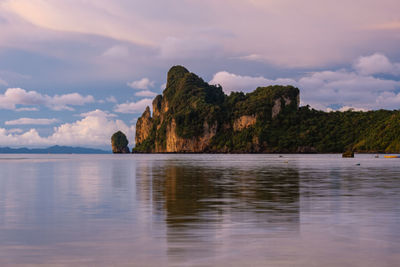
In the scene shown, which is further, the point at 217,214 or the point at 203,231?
the point at 217,214

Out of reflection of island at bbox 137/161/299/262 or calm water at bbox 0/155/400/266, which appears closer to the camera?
calm water at bbox 0/155/400/266

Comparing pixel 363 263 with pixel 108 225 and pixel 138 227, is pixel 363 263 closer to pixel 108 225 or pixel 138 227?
pixel 138 227

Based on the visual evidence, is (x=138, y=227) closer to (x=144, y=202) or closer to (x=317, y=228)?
(x=317, y=228)

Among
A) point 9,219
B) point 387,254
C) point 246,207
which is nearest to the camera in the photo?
point 387,254

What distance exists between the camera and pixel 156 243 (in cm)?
1261

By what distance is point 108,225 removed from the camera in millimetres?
16250

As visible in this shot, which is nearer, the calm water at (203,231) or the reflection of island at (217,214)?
the calm water at (203,231)

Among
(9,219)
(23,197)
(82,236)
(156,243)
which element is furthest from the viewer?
(23,197)

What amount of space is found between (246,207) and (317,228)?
20.2ft

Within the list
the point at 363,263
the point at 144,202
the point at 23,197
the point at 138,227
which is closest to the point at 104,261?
the point at 138,227

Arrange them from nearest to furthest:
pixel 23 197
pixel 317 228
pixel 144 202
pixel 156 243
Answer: pixel 156 243 < pixel 317 228 < pixel 144 202 < pixel 23 197

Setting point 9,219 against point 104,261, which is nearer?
point 104,261

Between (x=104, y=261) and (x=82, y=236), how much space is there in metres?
3.69

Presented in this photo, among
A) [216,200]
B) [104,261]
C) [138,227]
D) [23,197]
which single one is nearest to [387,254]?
[104,261]
